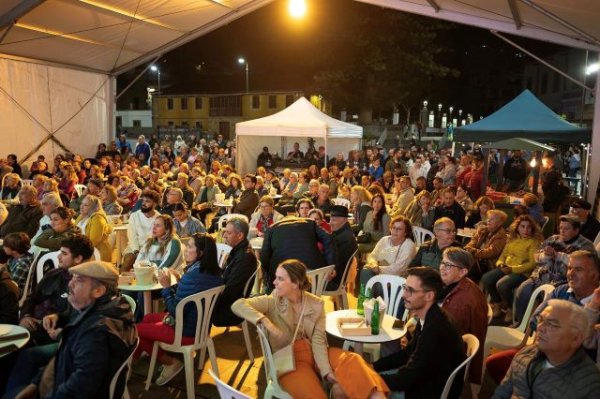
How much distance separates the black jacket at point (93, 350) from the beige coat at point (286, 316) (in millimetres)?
729

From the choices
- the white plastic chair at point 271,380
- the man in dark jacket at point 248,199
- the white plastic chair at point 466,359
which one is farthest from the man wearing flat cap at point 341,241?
the man in dark jacket at point 248,199

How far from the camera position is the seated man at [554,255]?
14.4 ft

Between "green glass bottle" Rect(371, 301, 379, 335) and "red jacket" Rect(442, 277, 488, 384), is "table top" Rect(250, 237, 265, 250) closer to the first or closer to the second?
"green glass bottle" Rect(371, 301, 379, 335)

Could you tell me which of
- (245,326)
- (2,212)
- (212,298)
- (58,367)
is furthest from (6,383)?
(2,212)

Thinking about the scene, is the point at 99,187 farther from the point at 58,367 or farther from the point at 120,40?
the point at 120,40

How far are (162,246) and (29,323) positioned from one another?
1458 millimetres

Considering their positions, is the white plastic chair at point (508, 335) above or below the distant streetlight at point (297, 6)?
below

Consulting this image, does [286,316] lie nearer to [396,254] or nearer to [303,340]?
[303,340]

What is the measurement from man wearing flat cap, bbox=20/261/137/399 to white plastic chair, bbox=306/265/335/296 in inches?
75.5

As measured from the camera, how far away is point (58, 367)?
2.51 m

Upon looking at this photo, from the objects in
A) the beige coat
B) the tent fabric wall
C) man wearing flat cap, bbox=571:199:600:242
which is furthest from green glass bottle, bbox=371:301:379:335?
the tent fabric wall

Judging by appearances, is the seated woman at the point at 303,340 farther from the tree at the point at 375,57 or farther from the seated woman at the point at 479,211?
the tree at the point at 375,57

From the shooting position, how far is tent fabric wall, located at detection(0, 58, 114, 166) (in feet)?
38.4

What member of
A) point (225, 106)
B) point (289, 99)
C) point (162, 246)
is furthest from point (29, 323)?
point (225, 106)
